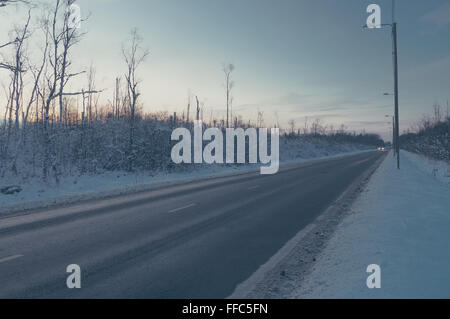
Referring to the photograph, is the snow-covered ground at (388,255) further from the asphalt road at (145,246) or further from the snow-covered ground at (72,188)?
the snow-covered ground at (72,188)

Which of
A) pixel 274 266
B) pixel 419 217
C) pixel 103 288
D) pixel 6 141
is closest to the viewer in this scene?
pixel 103 288

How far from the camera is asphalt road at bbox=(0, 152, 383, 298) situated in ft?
15.8

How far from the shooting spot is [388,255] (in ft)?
18.5

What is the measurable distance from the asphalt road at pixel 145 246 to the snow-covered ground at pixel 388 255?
114cm

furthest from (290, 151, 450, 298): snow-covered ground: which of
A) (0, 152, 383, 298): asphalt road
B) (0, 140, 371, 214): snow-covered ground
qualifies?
(0, 140, 371, 214): snow-covered ground

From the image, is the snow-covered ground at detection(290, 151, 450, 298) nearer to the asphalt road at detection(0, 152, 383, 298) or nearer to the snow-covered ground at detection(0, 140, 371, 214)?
the asphalt road at detection(0, 152, 383, 298)

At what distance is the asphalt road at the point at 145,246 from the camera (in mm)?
4816

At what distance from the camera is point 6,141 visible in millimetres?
24391

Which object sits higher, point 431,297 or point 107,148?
point 107,148

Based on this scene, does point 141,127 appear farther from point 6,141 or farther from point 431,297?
point 431,297

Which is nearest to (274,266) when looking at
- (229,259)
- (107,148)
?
(229,259)

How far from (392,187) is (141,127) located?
918 inches

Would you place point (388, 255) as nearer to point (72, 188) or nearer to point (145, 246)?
point (145, 246)
